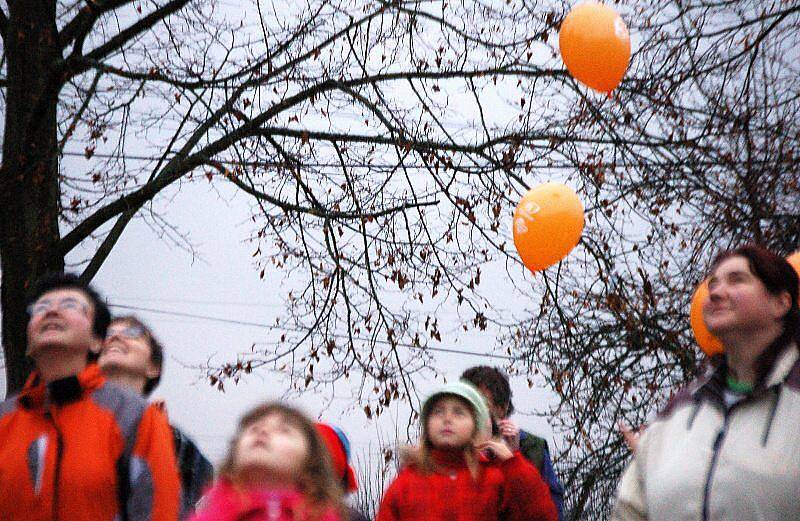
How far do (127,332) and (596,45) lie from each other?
3.27m

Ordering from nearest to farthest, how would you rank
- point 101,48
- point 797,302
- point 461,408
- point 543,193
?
point 797,302
point 461,408
point 543,193
point 101,48

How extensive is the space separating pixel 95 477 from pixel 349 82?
5.67m

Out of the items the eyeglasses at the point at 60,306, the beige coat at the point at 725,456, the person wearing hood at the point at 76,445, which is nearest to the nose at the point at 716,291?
the beige coat at the point at 725,456

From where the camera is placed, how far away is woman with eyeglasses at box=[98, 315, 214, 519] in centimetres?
382

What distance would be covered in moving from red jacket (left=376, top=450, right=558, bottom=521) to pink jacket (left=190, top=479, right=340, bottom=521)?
3.78 ft

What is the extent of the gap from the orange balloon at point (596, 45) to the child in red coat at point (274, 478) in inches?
141

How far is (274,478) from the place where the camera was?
9.44 feet

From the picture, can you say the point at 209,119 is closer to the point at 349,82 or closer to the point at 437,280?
the point at 349,82

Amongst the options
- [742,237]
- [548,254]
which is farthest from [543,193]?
[742,237]

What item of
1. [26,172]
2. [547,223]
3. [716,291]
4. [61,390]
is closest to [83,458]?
[61,390]

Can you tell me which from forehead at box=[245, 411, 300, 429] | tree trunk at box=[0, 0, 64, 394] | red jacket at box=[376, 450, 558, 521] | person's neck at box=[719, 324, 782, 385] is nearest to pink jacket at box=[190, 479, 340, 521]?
forehead at box=[245, 411, 300, 429]

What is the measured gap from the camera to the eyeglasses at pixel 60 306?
330 cm

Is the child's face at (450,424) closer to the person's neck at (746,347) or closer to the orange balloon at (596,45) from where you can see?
the person's neck at (746,347)

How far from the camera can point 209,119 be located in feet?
26.7
